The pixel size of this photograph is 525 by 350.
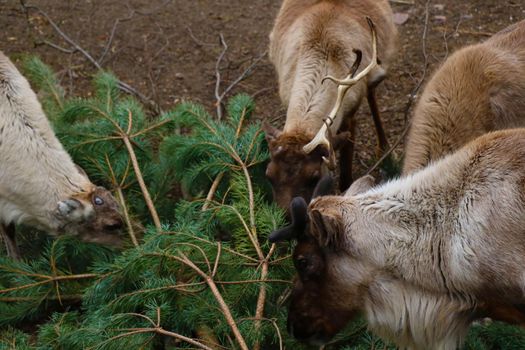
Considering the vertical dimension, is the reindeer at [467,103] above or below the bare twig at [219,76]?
above

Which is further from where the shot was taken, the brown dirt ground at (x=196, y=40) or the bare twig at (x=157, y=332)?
the brown dirt ground at (x=196, y=40)

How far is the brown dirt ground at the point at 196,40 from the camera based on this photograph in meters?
7.65

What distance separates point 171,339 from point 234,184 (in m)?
1.13

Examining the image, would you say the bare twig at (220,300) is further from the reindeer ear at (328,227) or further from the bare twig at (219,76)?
the bare twig at (219,76)

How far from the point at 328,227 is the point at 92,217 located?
83.0 inches

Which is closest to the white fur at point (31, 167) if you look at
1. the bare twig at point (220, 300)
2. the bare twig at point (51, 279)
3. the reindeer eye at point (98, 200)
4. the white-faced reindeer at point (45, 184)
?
the white-faced reindeer at point (45, 184)

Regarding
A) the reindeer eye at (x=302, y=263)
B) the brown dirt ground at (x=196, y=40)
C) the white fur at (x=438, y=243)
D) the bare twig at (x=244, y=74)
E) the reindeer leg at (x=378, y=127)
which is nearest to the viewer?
the white fur at (x=438, y=243)

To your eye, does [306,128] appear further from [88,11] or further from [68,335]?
[88,11]

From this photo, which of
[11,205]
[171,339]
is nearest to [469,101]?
[171,339]

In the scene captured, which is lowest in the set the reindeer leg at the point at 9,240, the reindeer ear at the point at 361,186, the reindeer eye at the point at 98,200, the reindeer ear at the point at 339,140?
the reindeer leg at the point at 9,240

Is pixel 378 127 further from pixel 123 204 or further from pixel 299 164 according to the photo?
pixel 123 204

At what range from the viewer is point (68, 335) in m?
3.85

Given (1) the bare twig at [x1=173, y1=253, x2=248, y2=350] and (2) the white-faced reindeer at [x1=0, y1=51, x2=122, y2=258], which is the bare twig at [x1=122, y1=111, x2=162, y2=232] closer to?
(2) the white-faced reindeer at [x1=0, y1=51, x2=122, y2=258]

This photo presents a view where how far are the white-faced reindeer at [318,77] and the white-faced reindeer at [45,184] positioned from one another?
1.21m
